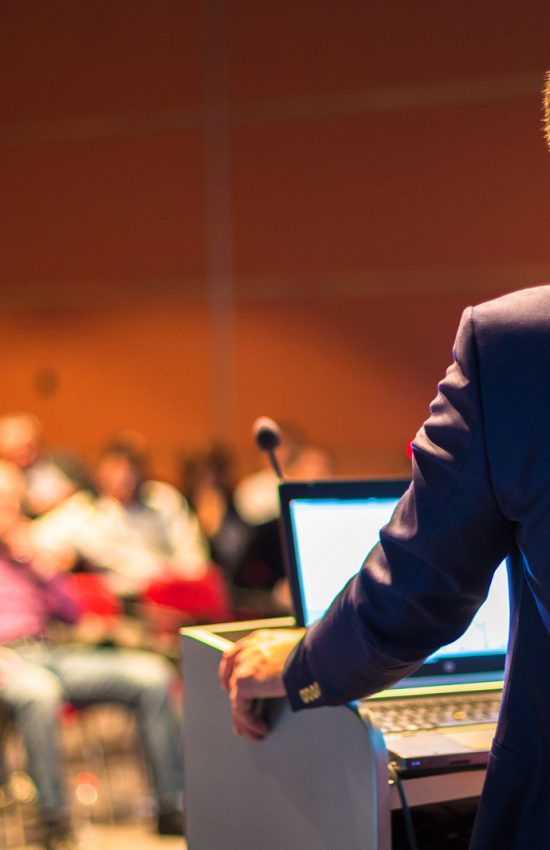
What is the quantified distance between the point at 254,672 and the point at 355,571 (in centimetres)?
39

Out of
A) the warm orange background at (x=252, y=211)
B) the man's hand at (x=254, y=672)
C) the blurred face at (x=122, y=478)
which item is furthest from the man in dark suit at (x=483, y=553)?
the warm orange background at (x=252, y=211)

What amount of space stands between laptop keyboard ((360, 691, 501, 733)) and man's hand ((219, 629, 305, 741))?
17cm

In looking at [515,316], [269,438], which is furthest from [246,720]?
[515,316]

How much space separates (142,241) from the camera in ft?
23.9

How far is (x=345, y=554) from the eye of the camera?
1.88 meters

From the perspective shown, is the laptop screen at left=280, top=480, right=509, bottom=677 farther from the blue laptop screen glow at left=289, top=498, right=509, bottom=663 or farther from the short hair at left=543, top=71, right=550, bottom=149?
the short hair at left=543, top=71, right=550, bottom=149

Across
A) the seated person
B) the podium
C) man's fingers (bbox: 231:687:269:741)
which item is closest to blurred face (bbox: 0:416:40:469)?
the seated person

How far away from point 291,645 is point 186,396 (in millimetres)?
5725

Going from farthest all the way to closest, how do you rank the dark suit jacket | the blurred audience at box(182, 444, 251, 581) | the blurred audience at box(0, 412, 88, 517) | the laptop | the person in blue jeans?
the blurred audience at box(0, 412, 88, 517) → the blurred audience at box(182, 444, 251, 581) → the person in blue jeans → the laptop → the dark suit jacket

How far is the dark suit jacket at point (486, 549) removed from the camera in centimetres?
115

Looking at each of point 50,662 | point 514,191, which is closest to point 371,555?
point 50,662

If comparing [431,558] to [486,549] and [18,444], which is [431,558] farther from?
[18,444]

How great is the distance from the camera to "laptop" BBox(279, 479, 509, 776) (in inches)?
69.1

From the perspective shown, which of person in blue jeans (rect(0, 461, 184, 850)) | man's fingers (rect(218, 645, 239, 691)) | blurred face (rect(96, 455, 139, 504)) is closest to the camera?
man's fingers (rect(218, 645, 239, 691))
